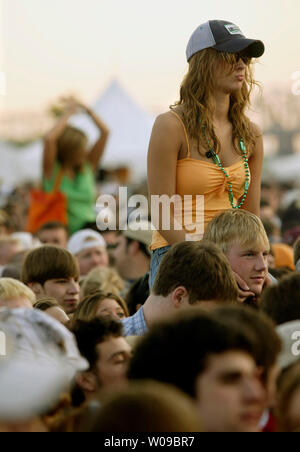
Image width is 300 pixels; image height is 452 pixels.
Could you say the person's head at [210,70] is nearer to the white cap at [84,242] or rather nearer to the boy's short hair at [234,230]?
the boy's short hair at [234,230]

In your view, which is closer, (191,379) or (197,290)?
(191,379)

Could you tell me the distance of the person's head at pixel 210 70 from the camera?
4910mm

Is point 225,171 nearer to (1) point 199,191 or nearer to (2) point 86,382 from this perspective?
(1) point 199,191

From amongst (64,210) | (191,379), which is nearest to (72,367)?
(191,379)

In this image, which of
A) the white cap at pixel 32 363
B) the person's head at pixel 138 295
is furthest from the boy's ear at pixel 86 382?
the person's head at pixel 138 295

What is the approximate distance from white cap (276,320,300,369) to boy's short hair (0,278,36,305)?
174 centimetres

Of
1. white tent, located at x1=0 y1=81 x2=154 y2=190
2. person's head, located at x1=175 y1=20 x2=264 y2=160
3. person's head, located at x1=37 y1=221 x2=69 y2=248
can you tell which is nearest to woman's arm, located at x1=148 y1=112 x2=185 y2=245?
person's head, located at x1=175 y1=20 x2=264 y2=160

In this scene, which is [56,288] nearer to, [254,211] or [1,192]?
[254,211]

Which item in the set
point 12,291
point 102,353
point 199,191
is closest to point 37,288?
point 12,291

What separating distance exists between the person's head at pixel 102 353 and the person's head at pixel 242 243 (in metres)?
1.11

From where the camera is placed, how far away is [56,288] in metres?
6.25

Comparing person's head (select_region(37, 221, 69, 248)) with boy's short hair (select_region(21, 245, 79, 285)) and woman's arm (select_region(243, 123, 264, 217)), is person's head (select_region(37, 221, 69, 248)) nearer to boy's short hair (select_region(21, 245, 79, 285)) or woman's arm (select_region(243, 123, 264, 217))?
boy's short hair (select_region(21, 245, 79, 285))

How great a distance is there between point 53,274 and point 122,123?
14.8m
